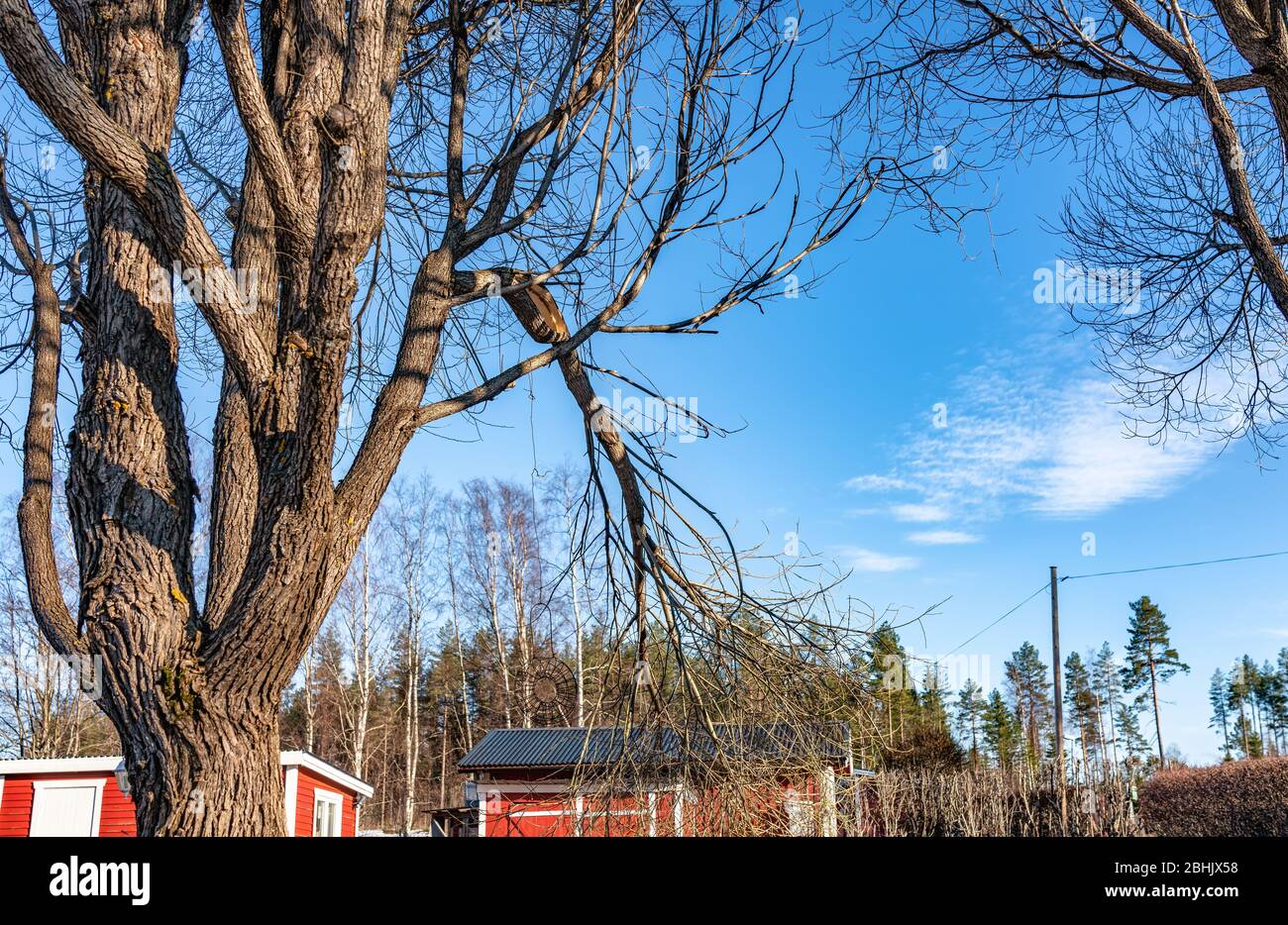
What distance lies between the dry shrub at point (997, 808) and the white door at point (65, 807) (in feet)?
39.1

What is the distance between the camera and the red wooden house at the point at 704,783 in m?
3.96

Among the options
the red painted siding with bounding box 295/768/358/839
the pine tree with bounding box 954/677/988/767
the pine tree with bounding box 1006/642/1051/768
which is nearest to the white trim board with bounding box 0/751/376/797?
the red painted siding with bounding box 295/768/358/839

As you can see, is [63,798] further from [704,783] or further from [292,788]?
[704,783]

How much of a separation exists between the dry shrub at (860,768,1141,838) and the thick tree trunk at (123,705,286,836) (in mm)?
7243

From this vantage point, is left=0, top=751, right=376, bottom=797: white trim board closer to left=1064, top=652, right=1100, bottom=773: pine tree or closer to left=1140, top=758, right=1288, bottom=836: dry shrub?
left=1140, top=758, right=1288, bottom=836: dry shrub

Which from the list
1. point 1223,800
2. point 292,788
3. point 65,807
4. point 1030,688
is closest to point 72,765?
point 65,807

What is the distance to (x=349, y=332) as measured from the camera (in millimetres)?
3168

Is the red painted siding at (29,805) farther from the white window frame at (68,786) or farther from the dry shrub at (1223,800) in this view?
the dry shrub at (1223,800)

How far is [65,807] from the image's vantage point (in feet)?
47.6

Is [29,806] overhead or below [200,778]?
below

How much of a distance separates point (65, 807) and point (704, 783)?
14.5 meters
